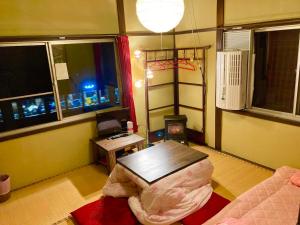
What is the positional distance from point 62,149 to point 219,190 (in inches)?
88.8

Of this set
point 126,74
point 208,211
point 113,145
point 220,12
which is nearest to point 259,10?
point 220,12

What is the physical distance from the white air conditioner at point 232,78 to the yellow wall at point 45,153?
203cm

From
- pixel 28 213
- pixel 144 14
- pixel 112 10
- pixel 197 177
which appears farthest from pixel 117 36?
pixel 28 213

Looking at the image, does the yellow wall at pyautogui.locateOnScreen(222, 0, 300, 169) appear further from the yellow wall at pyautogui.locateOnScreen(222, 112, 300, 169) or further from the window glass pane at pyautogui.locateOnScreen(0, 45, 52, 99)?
the window glass pane at pyautogui.locateOnScreen(0, 45, 52, 99)

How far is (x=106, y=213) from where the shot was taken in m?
2.58

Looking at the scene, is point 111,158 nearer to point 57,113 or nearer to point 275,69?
point 57,113

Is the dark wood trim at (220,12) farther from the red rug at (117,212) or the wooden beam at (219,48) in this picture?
the red rug at (117,212)

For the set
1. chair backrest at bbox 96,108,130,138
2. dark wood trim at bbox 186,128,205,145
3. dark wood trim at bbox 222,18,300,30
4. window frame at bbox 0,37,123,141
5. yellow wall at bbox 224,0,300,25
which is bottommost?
dark wood trim at bbox 186,128,205,145

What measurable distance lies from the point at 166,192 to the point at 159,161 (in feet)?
1.47

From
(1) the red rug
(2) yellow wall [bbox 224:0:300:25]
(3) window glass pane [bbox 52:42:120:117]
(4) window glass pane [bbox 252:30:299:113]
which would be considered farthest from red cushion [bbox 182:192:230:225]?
(3) window glass pane [bbox 52:42:120:117]

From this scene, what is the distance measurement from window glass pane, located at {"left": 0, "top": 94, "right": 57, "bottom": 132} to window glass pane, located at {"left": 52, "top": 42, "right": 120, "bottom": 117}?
0.82 feet

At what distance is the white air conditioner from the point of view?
3297 mm

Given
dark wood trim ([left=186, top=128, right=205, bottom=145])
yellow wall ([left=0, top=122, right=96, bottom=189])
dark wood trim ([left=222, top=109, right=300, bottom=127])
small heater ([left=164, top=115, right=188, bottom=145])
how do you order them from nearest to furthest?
dark wood trim ([left=222, top=109, right=300, bottom=127]) → yellow wall ([left=0, top=122, right=96, bottom=189]) → small heater ([left=164, top=115, right=188, bottom=145]) → dark wood trim ([left=186, top=128, right=205, bottom=145])

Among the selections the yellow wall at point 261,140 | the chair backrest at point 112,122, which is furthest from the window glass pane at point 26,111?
the yellow wall at point 261,140
